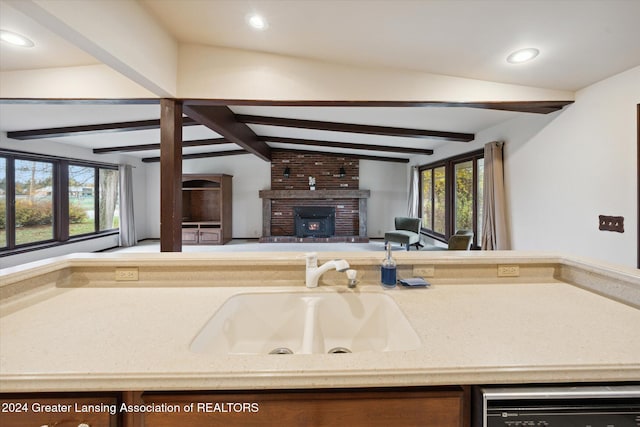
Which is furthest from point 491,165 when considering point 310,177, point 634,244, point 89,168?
point 89,168

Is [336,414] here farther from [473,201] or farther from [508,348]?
[473,201]

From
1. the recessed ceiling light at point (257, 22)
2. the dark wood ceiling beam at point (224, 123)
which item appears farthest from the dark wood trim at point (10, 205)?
the recessed ceiling light at point (257, 22)

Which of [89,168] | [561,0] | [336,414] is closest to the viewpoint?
[336,414]

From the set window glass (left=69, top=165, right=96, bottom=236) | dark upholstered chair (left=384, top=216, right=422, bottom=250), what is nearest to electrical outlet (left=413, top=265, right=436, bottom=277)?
dark upholstered chair (left=384, top=216, right=422, bottom=250)

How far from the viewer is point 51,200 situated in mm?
5125

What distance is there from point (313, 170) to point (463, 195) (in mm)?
3843

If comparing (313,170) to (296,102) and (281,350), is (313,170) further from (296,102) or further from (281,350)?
(281,350)

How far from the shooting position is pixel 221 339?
106cm

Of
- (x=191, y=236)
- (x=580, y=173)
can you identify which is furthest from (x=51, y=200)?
(x=580, y=173)

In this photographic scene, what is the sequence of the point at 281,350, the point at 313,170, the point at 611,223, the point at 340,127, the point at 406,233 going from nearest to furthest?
the point at 281,350, the point at 611,223, the point at 340,127, the point at 406,233, the point at 313,170

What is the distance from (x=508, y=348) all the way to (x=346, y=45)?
2.07m

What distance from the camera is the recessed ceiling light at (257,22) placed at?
5.91ft

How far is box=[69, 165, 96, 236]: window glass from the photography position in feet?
18.3

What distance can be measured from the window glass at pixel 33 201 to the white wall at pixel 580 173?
7361 mm
